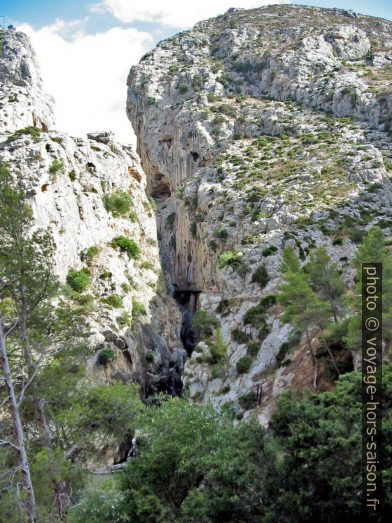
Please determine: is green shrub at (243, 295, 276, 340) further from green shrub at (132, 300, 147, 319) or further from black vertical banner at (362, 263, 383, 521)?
green shrub at (132, 300, 147, 319)

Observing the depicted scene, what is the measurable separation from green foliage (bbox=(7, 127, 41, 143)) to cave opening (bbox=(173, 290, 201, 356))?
90.9ft

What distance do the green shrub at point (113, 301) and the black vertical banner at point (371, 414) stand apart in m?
25.6

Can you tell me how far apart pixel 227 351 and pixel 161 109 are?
60734 millimetres

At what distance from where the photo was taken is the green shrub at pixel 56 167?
156ft

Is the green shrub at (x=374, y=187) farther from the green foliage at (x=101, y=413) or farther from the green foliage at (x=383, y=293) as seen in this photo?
the green foliage at (x=101, y=413)

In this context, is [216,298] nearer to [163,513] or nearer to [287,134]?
[163,513]

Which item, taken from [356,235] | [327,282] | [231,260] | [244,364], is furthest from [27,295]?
[356,235]

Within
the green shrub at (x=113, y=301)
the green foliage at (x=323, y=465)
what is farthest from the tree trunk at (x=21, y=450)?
the green shrub at (x=113, y=301)

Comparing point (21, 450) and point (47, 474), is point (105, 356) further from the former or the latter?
point (21, 450)

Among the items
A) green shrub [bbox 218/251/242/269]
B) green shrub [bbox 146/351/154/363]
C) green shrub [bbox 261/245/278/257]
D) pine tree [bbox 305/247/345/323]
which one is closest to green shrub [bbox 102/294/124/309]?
green shrub [bbox 146/351/154/363]

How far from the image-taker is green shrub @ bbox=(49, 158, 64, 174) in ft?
156

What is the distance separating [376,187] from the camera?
54.8m

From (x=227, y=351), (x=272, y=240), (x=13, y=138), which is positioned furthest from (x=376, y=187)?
(x=13, y=138)

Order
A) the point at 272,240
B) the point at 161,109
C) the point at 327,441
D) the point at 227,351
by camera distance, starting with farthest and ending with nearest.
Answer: the point at 161,109, the point at 272,240, the point at 227,351, the point at 327,441
